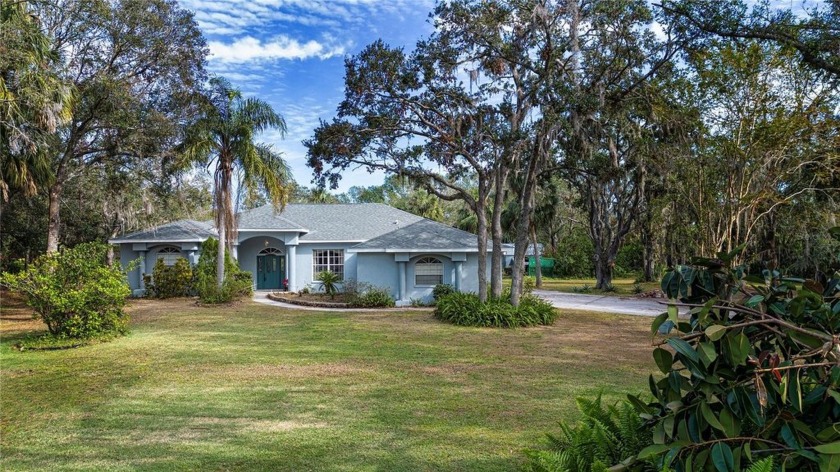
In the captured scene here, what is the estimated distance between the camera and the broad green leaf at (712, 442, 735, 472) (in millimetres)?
2088

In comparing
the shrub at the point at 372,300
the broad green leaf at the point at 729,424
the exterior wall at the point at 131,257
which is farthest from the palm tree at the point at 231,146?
the broad green leaf at the point at 729,424

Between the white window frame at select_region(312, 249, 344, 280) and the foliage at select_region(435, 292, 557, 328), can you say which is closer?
the foliage at select_region(435, 292, 557, 328)

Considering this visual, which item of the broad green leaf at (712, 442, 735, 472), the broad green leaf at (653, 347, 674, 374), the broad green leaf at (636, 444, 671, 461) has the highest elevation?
the broad green leaf at (653, 347, 674, 374)

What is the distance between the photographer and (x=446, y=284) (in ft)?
67.3

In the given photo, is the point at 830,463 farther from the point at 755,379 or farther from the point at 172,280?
the point at 172,280

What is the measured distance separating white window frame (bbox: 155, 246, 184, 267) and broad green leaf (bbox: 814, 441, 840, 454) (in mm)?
25803

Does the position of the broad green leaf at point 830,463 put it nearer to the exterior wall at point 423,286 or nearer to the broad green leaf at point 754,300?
the broad green leaf at point 754,300

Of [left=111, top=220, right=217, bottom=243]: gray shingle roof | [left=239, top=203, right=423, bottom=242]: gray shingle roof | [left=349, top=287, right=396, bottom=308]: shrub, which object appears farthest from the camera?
[left=239, top=203, right=423, bottom=242]: gray shingle roof

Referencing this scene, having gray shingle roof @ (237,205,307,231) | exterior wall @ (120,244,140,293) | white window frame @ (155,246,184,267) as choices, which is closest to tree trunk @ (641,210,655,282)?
gray shingle roof @ (237,205,307,231)

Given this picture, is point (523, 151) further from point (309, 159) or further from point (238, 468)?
point (238, 468)

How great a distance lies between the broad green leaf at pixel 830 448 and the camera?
6.27 feet

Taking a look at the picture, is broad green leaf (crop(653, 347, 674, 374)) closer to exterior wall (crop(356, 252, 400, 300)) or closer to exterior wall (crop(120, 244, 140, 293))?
exterior wall (crop(356, 252, 400, 300))

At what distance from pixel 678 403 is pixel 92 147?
20.7m

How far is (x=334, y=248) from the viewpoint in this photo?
78.4ft
